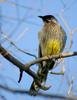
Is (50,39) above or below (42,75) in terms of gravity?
above

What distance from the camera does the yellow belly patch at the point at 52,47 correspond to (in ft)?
18.3

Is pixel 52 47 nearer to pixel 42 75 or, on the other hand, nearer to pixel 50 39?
pixel 50 39

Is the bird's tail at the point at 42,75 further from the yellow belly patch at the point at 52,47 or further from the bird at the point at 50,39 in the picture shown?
the yellow belly patch at the point at 52,47

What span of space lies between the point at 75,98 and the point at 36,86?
924 millimetres

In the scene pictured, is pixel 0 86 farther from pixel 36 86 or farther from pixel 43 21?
pixel 43 21

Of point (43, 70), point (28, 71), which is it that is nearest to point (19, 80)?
point (28, 71)

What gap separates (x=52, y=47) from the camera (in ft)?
18.7

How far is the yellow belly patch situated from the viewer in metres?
5.58

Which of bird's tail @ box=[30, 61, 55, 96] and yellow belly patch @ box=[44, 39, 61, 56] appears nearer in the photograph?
bird's tail @ box=[30, 61, 55, 96]

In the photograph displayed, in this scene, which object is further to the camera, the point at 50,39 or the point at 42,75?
the point at 50,39

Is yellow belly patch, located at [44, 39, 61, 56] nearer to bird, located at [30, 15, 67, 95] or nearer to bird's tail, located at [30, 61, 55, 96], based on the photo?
bird, located at [30, 15, 67, 95]

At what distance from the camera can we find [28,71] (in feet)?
11.9

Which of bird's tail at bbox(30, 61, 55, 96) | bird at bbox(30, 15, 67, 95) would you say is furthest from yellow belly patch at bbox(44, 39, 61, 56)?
bird's tail at bbox(30, 61, 55, 96)

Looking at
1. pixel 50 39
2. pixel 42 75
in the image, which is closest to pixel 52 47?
pixel 50 39
